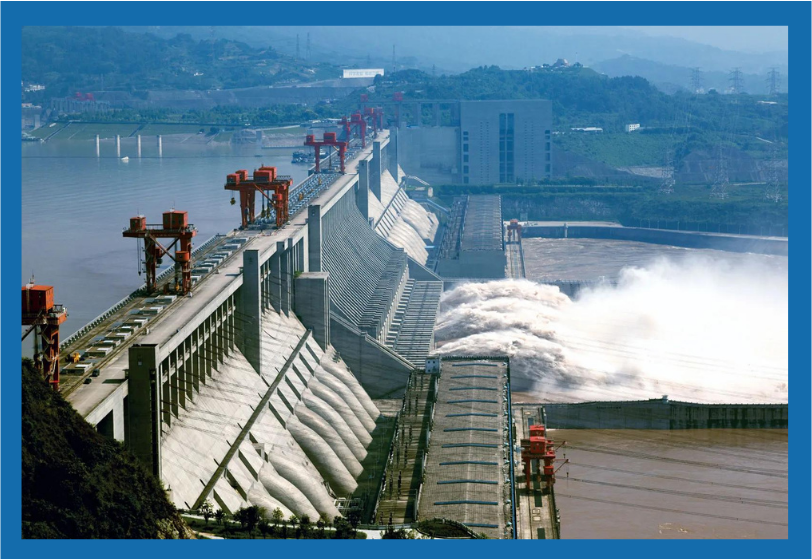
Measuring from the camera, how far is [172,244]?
15.3 meters

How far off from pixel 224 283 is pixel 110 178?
25.1 m

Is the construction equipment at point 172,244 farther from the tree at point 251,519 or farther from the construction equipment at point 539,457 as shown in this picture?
the tree at point 251,519

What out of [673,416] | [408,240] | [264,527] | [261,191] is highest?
[261,191]

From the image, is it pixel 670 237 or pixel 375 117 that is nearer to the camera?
pixel 670 237

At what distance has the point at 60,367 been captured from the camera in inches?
476

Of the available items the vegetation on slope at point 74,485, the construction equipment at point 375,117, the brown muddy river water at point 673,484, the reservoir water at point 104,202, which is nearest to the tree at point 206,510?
the vegetation on slope at point 74,485

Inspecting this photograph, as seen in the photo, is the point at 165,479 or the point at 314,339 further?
the point at 314,339

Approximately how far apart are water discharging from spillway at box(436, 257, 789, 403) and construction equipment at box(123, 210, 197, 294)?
713cm

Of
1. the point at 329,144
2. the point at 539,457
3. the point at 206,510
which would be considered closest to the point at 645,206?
the point at 329,144

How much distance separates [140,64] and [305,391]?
165 ft

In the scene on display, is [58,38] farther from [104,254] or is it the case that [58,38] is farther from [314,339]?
[314,339]

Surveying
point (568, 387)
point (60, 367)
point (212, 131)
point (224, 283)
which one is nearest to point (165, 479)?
point (60, 367)

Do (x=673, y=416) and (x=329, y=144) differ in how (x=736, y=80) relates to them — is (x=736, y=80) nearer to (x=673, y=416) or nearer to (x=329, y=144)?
(x=329, y=144)

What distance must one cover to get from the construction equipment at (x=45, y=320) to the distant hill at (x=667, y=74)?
221ft
